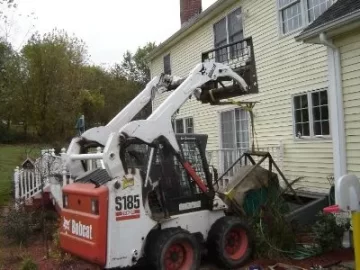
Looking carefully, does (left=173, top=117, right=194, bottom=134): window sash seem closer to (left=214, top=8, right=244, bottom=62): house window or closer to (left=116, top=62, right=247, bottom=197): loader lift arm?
(left=214, top=8, right=244, bottom=62): house window

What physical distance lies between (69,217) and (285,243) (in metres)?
3.35

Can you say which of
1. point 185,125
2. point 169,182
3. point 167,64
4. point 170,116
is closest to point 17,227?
point 169,182

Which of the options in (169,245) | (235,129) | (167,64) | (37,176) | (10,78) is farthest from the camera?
(167,64)

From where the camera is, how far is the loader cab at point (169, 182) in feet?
→ 21.9

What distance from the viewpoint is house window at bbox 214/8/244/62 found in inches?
575

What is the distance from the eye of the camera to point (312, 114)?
11.1 metres

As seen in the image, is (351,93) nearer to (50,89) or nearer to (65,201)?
(65,201)

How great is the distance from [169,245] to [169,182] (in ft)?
3.11

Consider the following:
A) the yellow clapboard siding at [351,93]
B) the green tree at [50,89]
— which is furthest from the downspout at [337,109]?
the green tree at [50,89]

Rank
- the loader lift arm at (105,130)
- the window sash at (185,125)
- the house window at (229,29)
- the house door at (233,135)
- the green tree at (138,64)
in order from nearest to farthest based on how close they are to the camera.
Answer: the loader lift arm at (105,130) → the house door at (233,135) → the house window at (229,29) → the window sash at (185,125) → the green tree at (138,64)

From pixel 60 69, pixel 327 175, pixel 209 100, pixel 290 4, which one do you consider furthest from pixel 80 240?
pixel 60 69

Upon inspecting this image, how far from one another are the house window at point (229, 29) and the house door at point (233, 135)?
225 centimetres

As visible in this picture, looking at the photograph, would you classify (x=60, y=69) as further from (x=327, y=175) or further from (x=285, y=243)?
(x=285, y=243)

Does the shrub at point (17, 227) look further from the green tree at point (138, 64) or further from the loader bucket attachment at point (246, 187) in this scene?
the green tree at point (138, 64)
